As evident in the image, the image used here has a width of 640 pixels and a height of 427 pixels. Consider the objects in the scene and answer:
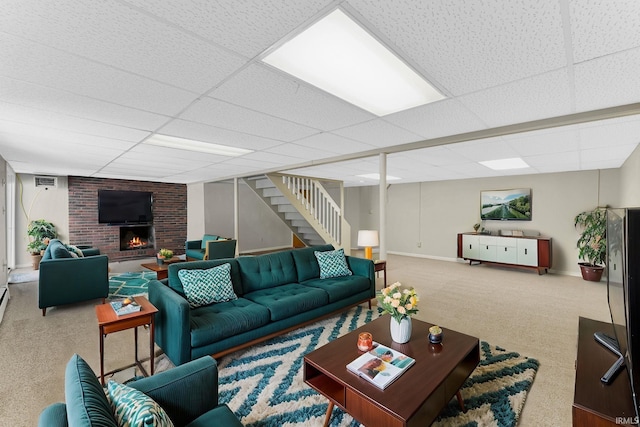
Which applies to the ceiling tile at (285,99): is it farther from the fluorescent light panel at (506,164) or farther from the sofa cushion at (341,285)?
the fluorescent light panel at (506,164)

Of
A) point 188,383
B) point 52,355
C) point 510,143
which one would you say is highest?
point 510,143

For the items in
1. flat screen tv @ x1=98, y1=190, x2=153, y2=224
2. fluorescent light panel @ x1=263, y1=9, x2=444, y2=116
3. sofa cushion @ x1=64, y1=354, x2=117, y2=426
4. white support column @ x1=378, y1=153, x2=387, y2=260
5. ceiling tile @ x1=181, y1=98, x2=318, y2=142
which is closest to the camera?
sofa cushion @ x1=64, y1=354, x2=117, y2=426

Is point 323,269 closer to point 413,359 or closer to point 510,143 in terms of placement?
point 413,359

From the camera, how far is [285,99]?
83.2 inches

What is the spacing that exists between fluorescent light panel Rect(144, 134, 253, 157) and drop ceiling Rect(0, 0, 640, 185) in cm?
19

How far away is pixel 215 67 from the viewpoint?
64.6 inches

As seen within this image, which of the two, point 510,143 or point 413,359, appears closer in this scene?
point 413,359

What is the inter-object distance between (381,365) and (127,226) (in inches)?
309

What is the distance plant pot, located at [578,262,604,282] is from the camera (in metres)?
5.12

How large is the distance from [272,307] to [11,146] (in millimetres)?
3921

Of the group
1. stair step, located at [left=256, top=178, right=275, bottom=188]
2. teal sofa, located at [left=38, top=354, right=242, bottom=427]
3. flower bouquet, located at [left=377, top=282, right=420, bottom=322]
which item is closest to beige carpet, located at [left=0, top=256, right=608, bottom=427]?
flower bouquet, located at [left=377, top=282, right=420, bottom=322]

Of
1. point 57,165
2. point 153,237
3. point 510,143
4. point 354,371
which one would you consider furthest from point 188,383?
point 153,237

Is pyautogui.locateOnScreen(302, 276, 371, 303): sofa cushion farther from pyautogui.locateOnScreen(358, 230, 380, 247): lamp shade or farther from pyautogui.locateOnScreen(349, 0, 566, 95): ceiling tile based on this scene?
pyautogui.locateOnScreen(349, 0, 566, 95): ceiling tile

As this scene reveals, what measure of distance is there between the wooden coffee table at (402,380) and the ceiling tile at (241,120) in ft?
6.48
